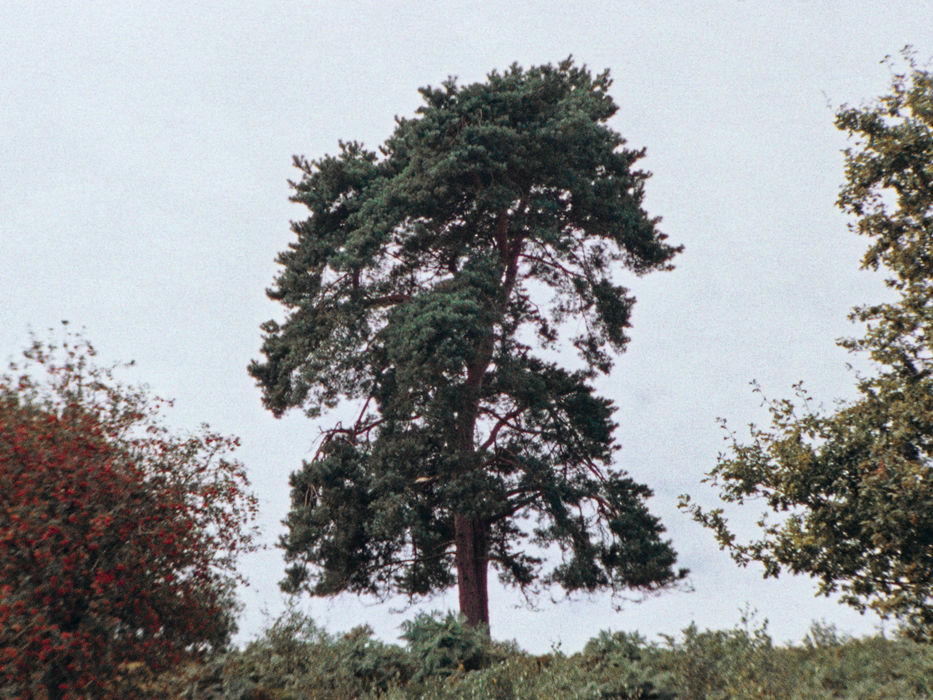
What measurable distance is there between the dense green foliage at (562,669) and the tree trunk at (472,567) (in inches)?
174

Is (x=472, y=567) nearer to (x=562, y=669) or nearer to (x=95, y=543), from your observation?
(x=562, y=669)

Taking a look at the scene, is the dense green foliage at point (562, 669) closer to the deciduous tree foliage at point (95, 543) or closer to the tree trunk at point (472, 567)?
the deciduous tree foliage at point (95, 543)

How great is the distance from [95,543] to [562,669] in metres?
6.13

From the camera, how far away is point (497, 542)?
1833cm

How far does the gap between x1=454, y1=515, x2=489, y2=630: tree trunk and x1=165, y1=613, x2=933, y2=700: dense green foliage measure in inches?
174

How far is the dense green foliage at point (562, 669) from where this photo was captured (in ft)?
27.9

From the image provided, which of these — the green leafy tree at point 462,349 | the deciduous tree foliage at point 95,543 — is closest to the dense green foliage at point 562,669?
the deciduous tree foliage at point 95,543

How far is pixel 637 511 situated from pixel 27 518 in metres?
12.6

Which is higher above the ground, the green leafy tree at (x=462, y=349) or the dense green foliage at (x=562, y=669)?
the green leafy tree at (x=462, y=349)

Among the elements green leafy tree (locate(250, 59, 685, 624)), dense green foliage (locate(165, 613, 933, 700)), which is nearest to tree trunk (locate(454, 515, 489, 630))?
green leafy tree (locate(250, 59, 685, 624))

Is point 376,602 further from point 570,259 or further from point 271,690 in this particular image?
point 570,259

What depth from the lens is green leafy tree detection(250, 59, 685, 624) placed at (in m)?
16.7

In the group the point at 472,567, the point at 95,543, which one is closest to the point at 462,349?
the point at 472,567

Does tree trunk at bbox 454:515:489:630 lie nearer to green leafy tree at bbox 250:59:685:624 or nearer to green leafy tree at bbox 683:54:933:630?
green leafy tree at bbox 250:59:685:624
